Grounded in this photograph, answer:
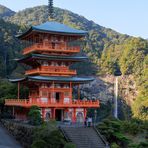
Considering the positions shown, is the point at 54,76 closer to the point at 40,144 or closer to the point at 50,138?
the point at 50,138

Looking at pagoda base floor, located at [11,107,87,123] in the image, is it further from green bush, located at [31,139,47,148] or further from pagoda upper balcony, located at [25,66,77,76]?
green bush, located at [31,139,47,148]

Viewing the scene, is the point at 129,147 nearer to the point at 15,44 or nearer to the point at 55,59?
the point at 55,59

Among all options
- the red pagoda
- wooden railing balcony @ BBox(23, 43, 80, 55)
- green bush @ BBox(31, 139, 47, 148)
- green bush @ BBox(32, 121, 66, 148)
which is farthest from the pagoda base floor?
green bush @ BBox(31, 139, 47, 148)

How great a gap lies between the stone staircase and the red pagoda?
247 inches

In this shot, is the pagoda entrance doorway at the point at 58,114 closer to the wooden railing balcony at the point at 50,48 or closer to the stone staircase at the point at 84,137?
the wooden railing balcony at the point at 50,48

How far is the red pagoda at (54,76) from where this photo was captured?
136 ft

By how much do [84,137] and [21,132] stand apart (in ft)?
21.2

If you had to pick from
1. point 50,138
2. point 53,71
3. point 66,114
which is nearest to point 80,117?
point 66,114

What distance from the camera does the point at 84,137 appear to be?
33750 mm

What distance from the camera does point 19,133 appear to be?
37.3 m

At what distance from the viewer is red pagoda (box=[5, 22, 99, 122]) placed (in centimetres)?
4156

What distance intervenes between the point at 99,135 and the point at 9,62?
57527 mm

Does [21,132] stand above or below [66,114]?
below

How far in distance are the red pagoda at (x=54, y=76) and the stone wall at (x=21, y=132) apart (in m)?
2.49
